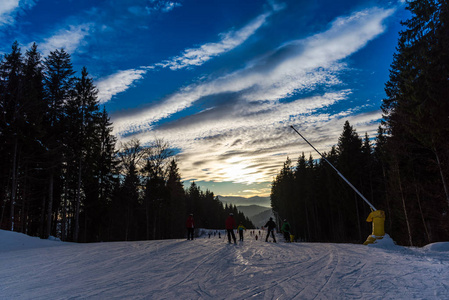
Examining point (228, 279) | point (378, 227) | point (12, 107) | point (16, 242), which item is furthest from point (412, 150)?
point (12, 107)

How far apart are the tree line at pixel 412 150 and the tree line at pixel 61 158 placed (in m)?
30.3

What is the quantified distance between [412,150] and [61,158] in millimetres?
33958

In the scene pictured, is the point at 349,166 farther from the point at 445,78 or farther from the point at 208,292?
the point at 208,292

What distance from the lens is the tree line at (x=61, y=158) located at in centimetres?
2414

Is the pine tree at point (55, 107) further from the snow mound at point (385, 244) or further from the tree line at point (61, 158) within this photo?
the snow mound at point (385, 244)

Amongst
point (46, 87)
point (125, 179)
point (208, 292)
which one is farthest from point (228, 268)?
point (125, 179)

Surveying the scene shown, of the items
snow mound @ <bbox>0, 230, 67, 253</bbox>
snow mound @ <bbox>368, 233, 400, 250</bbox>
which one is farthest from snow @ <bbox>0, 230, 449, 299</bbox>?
snow mound @ <bbox>0, 230, 67, 253</bbox>

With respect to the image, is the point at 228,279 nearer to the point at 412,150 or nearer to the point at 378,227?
the point at 378,227

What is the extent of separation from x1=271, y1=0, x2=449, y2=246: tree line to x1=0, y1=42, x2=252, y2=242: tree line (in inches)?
1192

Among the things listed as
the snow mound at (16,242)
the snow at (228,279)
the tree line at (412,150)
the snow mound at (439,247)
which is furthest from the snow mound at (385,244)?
the snow mound at (16,242)

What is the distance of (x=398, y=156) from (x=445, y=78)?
38.9 ft

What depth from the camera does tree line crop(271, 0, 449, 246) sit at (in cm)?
1494

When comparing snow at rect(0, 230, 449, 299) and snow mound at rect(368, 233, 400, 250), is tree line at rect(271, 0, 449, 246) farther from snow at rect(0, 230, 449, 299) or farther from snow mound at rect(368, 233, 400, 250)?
snow at rect(0, 230, 449, 299)

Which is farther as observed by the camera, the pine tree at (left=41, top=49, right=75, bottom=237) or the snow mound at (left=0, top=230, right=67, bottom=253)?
the pine tree at (left=41, top=49, right=75, bottom=237)
